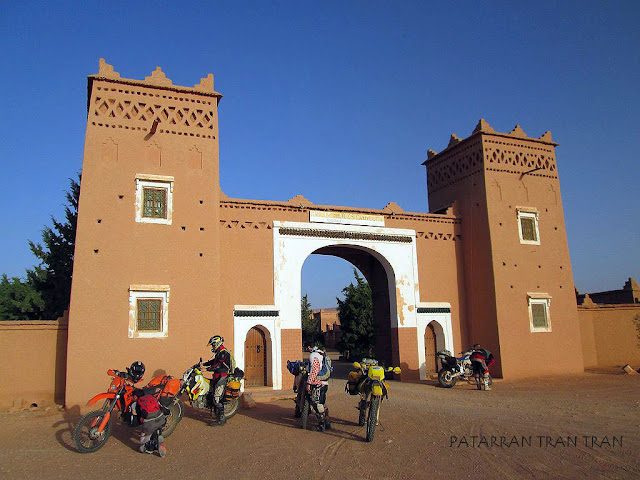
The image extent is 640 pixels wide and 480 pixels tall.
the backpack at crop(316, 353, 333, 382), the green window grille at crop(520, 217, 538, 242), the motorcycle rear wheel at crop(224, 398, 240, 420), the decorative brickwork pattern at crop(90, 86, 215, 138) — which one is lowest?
the motorcycle rear wheel at crop(224, 398, 240, 420)

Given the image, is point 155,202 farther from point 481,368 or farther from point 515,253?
point 515,253

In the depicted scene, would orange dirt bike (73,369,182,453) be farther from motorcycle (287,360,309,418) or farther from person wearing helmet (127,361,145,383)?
motorcycle (287,360,309,418)

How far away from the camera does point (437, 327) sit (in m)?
17.0

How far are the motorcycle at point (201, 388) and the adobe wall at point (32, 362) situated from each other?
461 cm

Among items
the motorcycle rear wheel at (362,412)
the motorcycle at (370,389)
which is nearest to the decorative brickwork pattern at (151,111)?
the motorcycle at (370,389)

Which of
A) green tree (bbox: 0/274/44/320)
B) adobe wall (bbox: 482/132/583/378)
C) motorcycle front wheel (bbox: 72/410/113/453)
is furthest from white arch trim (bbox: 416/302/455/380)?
green tree (bbox: 0/274/44/320)

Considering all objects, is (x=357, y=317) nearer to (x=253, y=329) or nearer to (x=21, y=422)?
(x=253, y=329)

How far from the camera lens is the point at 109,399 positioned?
25.1 ft

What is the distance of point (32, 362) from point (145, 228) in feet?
12.9

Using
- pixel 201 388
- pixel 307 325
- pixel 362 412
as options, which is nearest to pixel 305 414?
pixel 362 412

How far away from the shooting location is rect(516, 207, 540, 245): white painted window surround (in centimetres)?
1727

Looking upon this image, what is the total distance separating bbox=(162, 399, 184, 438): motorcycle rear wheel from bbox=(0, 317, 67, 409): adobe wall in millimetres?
4910

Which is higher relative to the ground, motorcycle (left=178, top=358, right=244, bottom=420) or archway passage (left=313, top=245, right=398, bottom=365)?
archway passage (left=313, top=245, right=398, bottom=365)

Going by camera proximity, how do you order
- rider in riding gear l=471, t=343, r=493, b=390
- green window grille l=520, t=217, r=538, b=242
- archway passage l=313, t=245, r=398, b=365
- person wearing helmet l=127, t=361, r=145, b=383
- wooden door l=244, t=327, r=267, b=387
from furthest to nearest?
green window grille l=520, t=217, r=538, b=242 < archway passage l=313, t=245, r=398, b=365 < wooden door l=244, t=327, r=267, b=387 < rider in riding gear l=471, t=343, r=493, b=390 < person wearing helmet l=127, t=361, r=145, b=383
